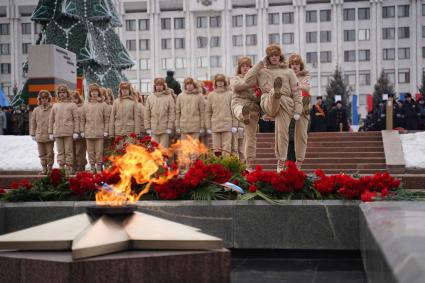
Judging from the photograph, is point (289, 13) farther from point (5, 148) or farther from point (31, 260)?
point (31, 260)

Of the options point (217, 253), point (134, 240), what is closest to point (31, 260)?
point (134, 240)

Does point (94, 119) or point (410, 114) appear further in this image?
point (410, 114)

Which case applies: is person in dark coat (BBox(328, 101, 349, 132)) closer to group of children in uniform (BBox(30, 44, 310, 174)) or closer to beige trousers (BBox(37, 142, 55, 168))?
group of children in uniform (BBox(30, 44, 310, 174))

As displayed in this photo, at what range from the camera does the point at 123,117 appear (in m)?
14.2

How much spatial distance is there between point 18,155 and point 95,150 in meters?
4.17

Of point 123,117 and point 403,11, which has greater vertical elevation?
point 403,11

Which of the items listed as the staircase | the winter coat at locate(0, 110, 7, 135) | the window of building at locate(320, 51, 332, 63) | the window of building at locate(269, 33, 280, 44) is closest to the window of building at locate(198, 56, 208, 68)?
the window of building at locate(269, 33, 280, 44)

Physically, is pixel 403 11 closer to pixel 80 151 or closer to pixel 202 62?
pixel 202 62

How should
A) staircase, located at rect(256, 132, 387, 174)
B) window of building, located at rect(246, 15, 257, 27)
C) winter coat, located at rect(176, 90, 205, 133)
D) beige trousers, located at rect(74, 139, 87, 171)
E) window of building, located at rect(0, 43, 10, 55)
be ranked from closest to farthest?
1. winter coat, located at rect(176, 90, 205, 133)
2. beige trousers, located at rect(74, 139, 87, 171)
3. staircase, located at rect(256, 132, 387, 174)
4. window of building, located at rect(246, 15, 257, 27)
5. window of building, located at rect(0, 43, 10, 55)

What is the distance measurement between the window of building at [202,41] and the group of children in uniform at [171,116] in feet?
183

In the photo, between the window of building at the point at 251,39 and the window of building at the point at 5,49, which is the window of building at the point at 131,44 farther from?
the window of building at the point at 5,49

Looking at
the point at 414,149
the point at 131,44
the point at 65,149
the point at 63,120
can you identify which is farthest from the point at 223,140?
the point at 131,44

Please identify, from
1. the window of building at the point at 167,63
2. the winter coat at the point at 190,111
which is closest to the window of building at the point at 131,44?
the window of building at the point at 167,63

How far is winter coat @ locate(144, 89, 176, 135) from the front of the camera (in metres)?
13.7
